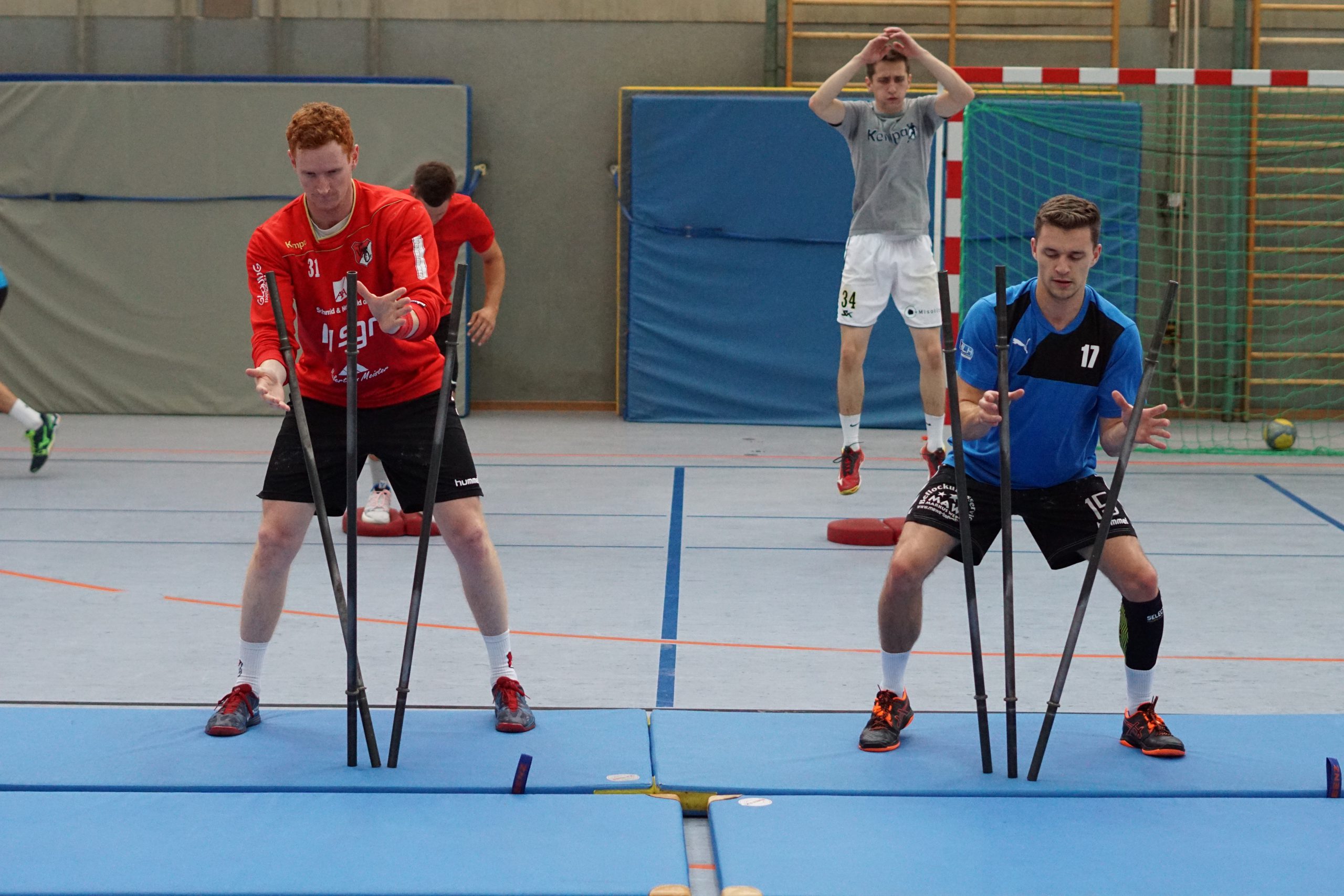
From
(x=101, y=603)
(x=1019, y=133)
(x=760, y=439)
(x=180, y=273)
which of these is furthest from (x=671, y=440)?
(x=101, y=603)

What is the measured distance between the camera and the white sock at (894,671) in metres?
3.17

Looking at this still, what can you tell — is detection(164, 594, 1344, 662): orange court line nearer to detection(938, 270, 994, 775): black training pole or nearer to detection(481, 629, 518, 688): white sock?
detection(481, 629, 518, 688): white sock

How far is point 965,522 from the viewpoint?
301 centimetres

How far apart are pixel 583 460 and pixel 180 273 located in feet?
11.8

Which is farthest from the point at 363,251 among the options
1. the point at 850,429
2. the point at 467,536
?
the point at 850,429

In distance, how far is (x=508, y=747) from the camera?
3.06 m

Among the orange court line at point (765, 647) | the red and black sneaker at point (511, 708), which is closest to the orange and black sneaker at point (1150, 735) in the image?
the orange court line at point (765, 647)

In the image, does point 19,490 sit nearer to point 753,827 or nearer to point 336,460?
point 336,460

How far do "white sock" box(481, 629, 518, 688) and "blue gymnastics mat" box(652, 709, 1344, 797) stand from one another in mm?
374

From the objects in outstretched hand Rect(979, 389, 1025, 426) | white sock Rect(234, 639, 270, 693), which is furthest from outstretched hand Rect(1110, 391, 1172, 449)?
white sock Rect(234, 639, 270, 693)

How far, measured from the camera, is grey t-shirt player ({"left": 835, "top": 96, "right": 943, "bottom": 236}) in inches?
214

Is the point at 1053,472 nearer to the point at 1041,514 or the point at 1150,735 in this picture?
the point at 1041,514

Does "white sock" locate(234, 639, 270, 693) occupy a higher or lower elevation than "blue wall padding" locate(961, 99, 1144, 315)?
lower

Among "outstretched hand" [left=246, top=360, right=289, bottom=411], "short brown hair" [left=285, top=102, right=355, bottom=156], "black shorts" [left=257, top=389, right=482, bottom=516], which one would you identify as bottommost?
"black shorts" [left=257, top=389, right=482, bottom=516]
